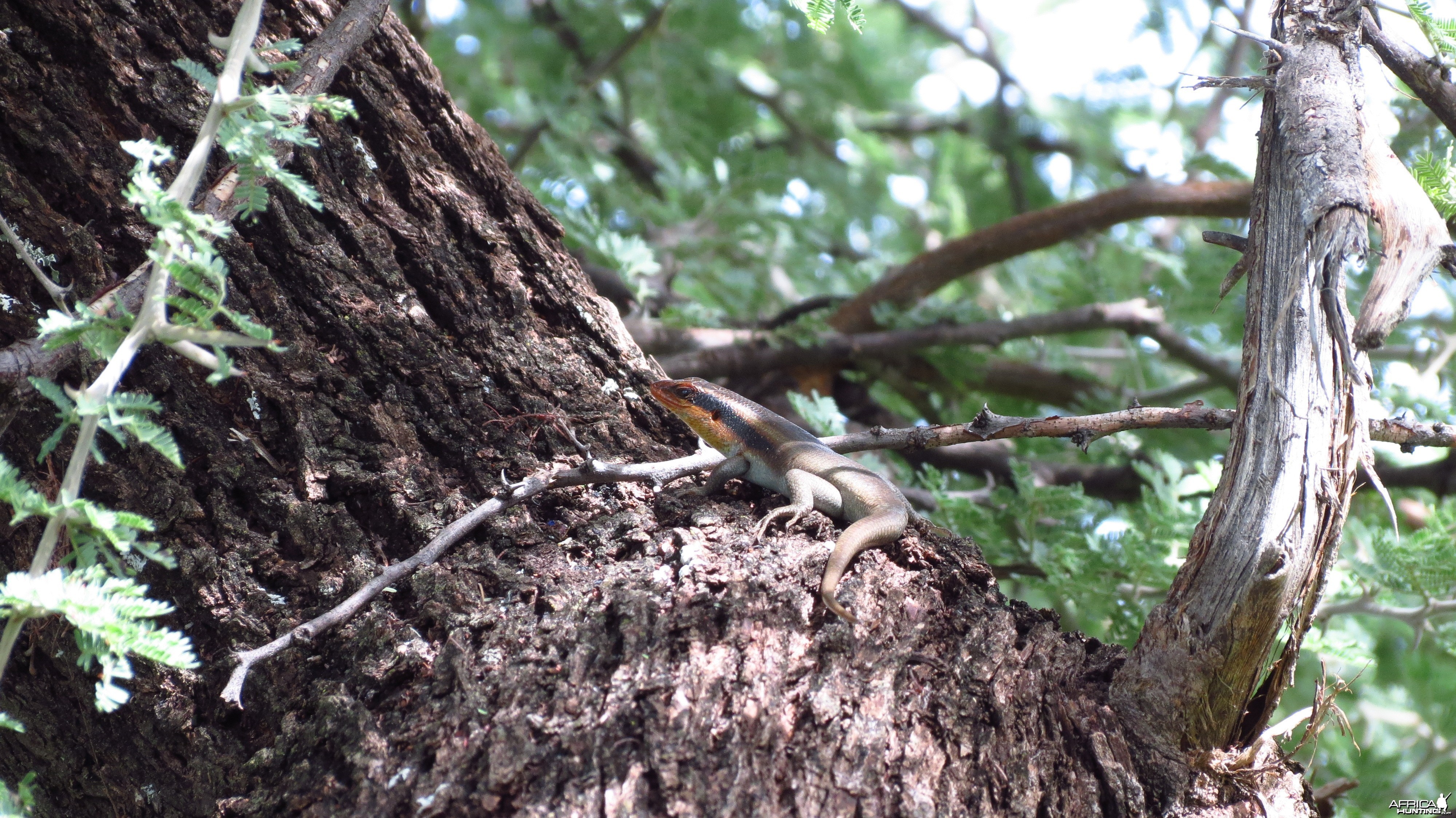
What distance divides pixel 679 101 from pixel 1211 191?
12.0 feet

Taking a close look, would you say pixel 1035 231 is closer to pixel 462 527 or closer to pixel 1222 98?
pixel 462 527

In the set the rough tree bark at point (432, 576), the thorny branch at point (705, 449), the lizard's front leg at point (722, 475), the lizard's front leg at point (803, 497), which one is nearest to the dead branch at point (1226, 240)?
the thorny branch at point (705, 449)

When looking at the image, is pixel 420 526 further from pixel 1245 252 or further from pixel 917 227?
pixel 917 227

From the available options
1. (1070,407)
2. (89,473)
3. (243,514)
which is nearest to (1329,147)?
(243,514)

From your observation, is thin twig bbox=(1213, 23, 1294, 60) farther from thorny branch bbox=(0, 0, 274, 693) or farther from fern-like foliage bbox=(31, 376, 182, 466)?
fern-like foliage bbox=(31, 376, 182, 466)

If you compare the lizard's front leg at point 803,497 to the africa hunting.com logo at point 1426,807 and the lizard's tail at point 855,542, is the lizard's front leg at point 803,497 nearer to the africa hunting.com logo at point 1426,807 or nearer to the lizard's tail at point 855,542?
the lizard's tail at point 855,542

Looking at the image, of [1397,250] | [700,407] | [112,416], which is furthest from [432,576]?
[1397,250]

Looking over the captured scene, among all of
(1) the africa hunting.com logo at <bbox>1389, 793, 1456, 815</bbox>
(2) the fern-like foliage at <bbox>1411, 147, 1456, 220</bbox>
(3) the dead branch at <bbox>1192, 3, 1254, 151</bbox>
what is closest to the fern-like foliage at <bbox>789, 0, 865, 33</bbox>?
(2) the fern-like foliage at <bbox>1411, 147, 1456, 220</bbox>

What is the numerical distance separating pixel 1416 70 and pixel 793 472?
202 centimetres

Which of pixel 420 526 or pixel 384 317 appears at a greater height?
pixel 384 317

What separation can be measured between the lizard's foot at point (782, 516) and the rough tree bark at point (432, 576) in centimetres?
6

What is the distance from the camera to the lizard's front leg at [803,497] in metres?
2.55

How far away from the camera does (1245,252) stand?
2.38m

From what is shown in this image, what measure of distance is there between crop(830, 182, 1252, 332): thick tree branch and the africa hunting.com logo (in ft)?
9.43
